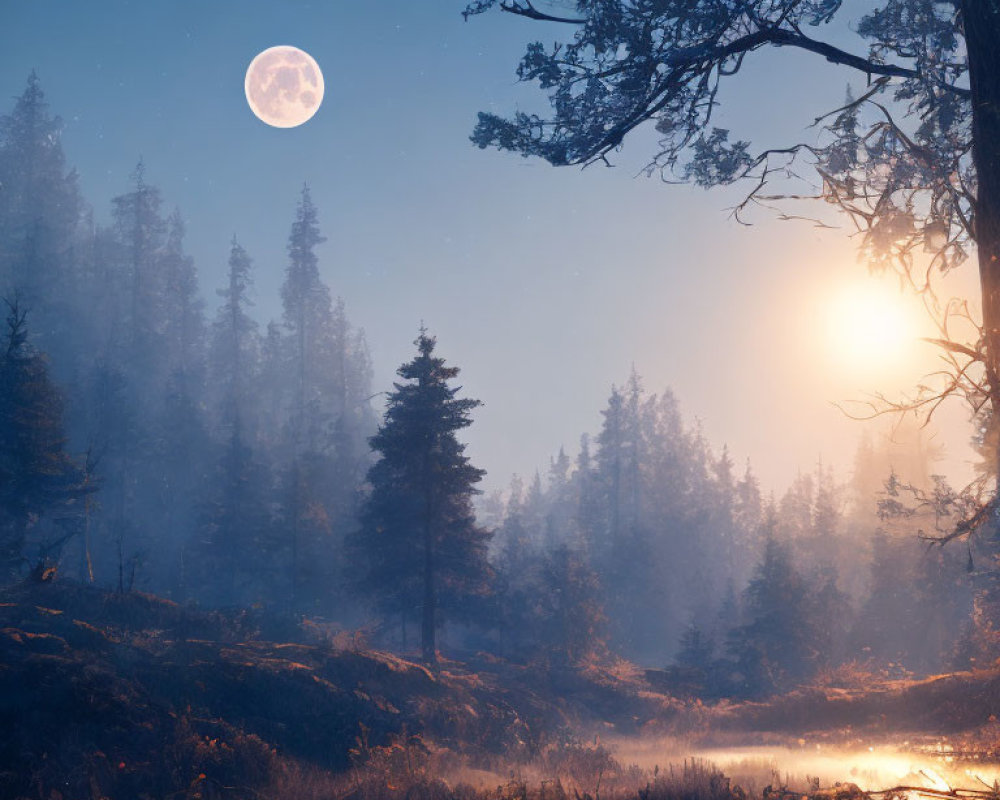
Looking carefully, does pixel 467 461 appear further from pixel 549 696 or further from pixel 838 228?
pixel 838 228

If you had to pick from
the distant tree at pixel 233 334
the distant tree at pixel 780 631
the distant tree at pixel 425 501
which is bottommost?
the distant tree at pixel 780 631

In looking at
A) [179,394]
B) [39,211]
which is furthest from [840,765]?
[39,211]

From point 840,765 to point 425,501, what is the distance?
778 inches

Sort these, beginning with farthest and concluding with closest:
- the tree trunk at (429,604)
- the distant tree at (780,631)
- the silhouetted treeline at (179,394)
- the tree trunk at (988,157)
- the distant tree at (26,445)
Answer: the silhouetted treeline at (179,394) < the distant tree at (780,631) < the tree trunk at (429,604) < the distant tree at (26,445) < the tree trunk at (988,157)

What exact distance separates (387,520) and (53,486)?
15354 mm

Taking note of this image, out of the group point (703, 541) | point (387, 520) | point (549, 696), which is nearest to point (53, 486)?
point (387, 520)

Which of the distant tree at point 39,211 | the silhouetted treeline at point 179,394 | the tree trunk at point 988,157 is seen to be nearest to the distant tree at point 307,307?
the silhouetted treeline at point 179,394

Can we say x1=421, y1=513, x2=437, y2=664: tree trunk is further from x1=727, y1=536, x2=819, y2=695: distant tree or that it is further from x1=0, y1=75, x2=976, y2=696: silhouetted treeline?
x1=727, y1=536, x2=819, y2=695: distant tree

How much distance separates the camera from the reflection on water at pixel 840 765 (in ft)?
30.5

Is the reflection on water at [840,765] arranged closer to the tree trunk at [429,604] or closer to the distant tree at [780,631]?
the tree trunk at [429,604]

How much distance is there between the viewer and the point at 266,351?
7688 centimetres

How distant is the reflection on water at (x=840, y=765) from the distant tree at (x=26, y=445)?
88.6ft

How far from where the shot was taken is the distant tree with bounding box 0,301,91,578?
1151 inches

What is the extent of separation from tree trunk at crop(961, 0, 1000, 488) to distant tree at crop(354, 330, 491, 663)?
23.3 m
